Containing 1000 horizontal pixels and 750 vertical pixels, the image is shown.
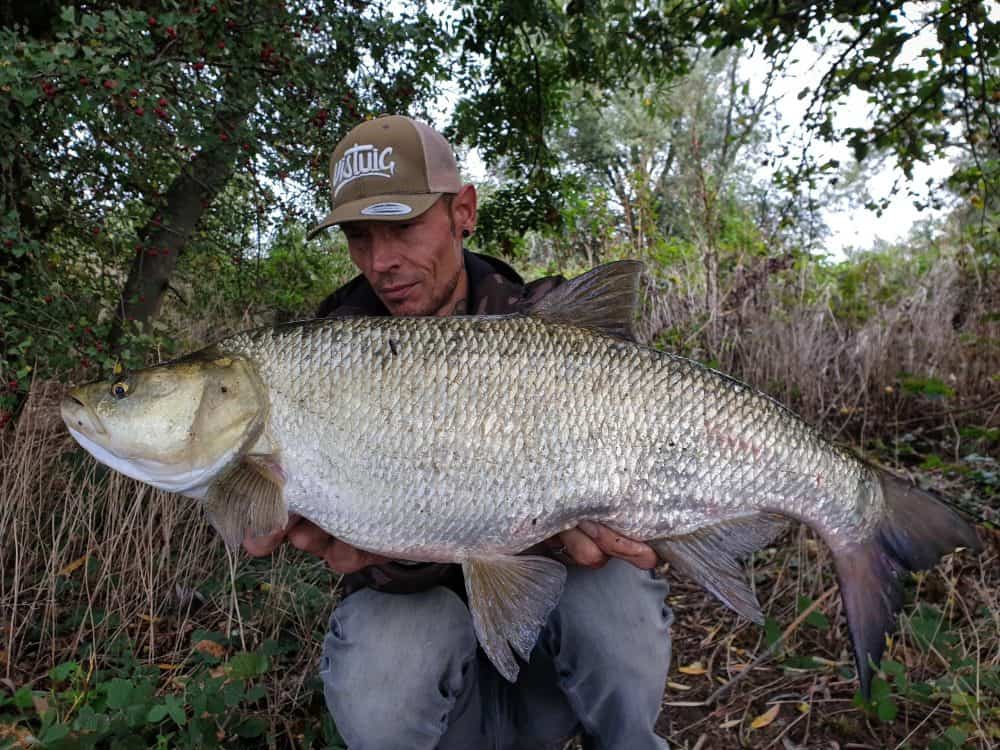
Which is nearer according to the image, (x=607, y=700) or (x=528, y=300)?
(x=607, y=700)

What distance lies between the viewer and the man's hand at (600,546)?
1.40 m

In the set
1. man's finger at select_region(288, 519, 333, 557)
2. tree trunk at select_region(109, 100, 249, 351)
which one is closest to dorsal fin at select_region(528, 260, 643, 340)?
man's finger at select_region(288, 519, 333, 557)

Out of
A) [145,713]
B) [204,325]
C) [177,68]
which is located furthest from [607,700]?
[204,325]

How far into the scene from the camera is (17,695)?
5.85 feet

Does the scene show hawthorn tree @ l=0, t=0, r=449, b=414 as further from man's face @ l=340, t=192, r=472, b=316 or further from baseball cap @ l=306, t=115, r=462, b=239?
man's face @ l=340, t=192, r=472, b=316

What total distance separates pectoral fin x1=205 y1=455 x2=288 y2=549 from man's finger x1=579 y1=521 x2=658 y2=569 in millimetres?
608

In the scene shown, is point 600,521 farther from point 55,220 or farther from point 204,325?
point 204,325

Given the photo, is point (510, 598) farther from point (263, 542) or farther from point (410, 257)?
point (410, 257)

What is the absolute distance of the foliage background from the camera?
6.35 feet

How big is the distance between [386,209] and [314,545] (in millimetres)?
806

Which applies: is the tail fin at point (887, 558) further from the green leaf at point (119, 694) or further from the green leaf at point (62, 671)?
the green leaf at point (62, 671)

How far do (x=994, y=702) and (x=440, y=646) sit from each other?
4.62 feet

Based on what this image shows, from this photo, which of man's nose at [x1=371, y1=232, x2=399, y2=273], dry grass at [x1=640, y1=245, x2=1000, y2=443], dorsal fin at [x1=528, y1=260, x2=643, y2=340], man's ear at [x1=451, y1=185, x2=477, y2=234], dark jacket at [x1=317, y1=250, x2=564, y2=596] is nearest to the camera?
dorsal fin at [x1=528, y1=260, x2=643, y2=340]

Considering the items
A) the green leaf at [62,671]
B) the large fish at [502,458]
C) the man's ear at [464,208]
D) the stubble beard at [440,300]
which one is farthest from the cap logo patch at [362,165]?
the green leaf at [62,671]
